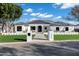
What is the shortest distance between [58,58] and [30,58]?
1467mm

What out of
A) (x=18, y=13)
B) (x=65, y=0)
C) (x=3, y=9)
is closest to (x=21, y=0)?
(x=65, y=0)

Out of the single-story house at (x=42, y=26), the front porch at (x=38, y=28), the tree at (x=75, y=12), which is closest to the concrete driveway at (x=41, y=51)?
the front porch at (x=38, y=28)

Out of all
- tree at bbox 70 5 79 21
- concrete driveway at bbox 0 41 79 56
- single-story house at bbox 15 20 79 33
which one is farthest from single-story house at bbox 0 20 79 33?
concrete driveway at bbox 0 41 79 56

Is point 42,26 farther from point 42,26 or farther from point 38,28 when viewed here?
point 38,28

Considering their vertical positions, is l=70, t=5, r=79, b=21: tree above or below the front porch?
above

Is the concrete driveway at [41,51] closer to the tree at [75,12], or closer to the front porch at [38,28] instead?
the front porch at [38,28]

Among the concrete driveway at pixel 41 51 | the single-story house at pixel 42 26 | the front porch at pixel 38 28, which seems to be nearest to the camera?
the concrete driveway at pixel 41 51

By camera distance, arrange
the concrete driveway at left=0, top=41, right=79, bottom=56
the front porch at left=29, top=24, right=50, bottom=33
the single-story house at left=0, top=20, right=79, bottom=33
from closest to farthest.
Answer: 1. the concrete driveway at left=0, top=41, right=79, bottom=56
2. the front porch at left=29, top=24, right=50, bottom=33
3. the single-story house at left=0, top=20, right=79, bottom=33

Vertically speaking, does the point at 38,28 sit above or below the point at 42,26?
below

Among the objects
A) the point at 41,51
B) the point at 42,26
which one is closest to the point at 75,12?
the point at 42,26

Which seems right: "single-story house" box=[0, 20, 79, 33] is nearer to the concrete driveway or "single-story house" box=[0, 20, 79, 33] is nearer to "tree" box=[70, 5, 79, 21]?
"tree" box=[70, 5, 79, 21]

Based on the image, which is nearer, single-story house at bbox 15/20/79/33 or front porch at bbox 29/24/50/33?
front porch at bbox 29/24/50/33

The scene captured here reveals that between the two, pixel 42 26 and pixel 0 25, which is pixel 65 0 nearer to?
pixel 42 26

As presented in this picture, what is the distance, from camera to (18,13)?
43344 millimetres
